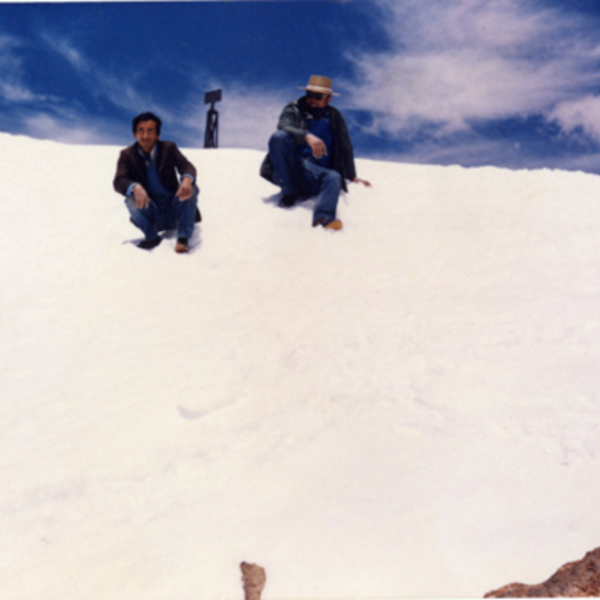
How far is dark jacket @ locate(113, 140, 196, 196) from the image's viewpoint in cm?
338

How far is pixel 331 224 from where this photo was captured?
11.9 feet

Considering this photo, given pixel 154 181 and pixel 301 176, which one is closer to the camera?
pixel 154 181

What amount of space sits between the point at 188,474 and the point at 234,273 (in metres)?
1.68

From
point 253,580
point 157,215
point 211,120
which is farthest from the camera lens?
point 211,120

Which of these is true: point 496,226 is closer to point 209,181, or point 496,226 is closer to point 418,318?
point 418,318

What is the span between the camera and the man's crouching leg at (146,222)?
11.2ft

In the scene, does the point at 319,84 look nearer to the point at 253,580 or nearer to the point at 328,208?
the point at 328,208

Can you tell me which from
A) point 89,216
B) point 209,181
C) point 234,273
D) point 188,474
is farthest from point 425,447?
point 209,181

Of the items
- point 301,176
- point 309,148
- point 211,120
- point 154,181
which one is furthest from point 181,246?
point 211,120

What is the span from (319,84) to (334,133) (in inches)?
15.9

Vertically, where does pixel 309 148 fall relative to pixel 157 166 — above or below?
above

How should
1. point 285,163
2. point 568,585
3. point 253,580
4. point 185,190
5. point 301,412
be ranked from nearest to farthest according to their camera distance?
point 568,585
point 253,580
point 301,412
point 185,190
point 285,163

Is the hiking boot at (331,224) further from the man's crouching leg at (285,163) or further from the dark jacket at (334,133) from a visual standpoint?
the dark jacket at (334,133)

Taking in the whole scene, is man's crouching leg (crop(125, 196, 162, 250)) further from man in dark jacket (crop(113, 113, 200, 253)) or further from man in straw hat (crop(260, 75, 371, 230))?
man in straw hat (crop(260, 75, 371, 230))
